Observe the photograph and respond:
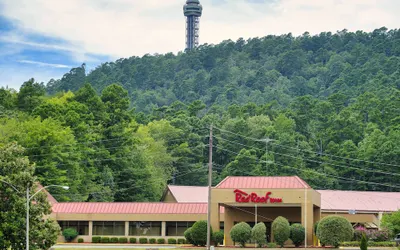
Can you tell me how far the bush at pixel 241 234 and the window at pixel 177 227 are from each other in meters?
15.3

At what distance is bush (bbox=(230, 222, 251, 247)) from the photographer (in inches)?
3322

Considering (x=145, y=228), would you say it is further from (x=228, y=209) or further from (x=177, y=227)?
(x=228, y=209)

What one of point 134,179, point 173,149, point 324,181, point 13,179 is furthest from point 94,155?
point 13,179

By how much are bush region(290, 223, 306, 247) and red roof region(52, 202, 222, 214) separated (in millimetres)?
16359

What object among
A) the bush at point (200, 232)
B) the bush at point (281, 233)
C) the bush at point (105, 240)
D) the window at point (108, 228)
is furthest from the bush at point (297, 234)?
the window at point (108, 228)

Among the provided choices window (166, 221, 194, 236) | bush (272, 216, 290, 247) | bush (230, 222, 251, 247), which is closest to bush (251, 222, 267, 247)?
bush (230, 222, 251, 247)

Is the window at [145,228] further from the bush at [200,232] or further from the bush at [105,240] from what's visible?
the bush at [200,232]

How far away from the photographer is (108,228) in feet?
332

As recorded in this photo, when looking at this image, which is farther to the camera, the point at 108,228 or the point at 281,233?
the point at 108,228

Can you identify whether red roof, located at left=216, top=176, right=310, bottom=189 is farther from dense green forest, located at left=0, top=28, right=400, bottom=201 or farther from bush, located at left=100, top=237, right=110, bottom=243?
dense green forest, located at left=0, top=28, right=400, bottom=201

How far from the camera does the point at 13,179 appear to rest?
69.4 meters

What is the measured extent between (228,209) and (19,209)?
1147 inches

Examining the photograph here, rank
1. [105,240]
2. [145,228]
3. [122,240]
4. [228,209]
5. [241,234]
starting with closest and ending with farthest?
[241,234]
[228,209]
[105,240]
[122,240]
[145,228]

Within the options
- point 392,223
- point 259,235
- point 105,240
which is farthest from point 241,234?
point 105,240
